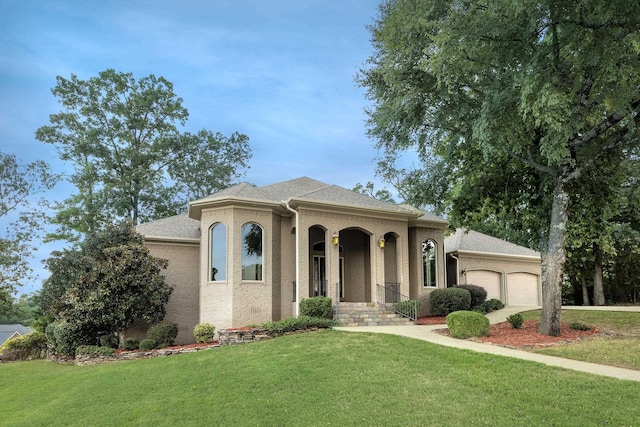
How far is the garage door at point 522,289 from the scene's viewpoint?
2305cm

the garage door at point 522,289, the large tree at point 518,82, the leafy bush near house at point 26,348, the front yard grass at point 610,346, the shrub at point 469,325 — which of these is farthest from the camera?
the garage door at point 522,289

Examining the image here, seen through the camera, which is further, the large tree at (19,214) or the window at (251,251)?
the large tree at (19,214)

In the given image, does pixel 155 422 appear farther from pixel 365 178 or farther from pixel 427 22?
pixel 365 178

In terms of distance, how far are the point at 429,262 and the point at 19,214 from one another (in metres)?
23.2

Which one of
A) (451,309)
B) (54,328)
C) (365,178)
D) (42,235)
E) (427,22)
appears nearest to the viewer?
(427,22)

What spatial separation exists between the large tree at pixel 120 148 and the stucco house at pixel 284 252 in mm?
9110

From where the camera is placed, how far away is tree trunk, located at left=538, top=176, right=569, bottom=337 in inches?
454

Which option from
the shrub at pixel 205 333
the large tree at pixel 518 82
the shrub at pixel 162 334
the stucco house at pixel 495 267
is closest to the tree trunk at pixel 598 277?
the stucco house at pixel 495 267

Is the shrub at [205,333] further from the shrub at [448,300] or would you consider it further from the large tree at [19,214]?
the large tree at [19,214]

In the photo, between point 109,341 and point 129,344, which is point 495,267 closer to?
point 129,344

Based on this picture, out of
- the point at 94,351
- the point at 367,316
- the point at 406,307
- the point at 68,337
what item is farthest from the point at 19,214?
the point at 406,307

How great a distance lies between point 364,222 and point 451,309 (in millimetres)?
A: 4835

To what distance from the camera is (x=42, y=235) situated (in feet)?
85.5

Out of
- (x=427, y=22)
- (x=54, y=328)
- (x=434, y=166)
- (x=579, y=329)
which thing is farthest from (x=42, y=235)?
(x=579, y=329)
